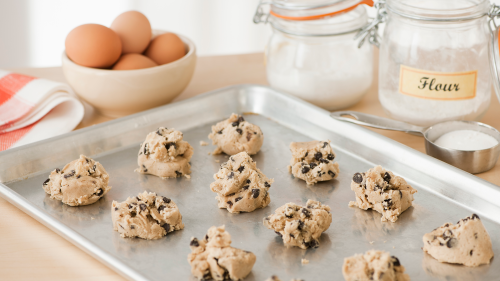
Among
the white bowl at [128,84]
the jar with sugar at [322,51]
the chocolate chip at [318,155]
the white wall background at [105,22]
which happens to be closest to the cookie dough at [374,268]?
the chocolate chip at [318,155]

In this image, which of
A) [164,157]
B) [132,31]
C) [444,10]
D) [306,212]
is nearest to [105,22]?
[132,31]

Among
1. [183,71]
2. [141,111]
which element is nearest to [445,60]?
[183,71]

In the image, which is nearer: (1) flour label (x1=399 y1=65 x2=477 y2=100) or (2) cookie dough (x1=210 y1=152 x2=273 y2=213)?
(2) cookie dough (x1=210 y1=152 x2=273 y2=213)

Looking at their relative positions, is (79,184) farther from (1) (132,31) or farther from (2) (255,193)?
(1) (132,31)

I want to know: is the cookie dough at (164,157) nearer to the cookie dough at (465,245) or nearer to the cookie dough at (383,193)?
the cookie dough at (383,193)

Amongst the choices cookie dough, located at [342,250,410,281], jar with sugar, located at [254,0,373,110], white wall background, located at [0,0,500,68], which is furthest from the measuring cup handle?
white wall background, located at [0,0,500,68]

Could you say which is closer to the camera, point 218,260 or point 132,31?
point 218,260

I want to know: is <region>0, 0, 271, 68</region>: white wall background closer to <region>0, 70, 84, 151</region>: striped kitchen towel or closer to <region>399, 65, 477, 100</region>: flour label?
<region>0, 70, 84, 151</region>: striped kitchen towel

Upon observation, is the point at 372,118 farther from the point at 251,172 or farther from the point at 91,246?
the point at 91,246
